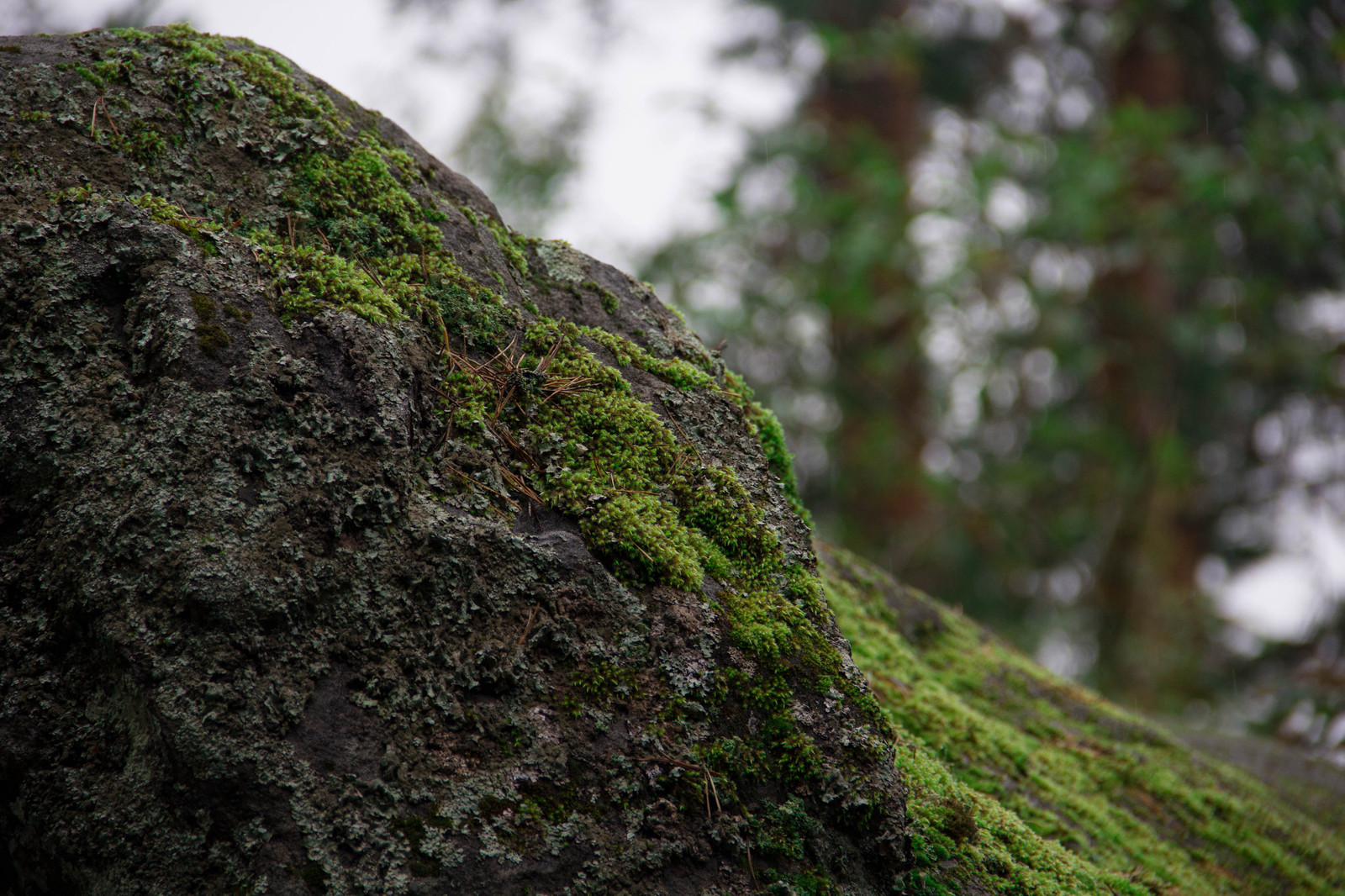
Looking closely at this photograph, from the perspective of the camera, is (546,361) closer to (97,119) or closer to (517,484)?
(517,484)

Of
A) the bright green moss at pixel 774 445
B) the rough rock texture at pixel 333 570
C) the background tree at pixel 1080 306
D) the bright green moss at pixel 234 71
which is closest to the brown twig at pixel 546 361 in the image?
the rough rock texture at pixel 333 570

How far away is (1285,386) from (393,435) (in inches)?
459

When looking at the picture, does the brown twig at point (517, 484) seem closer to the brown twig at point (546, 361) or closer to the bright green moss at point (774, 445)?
the brown twig at point (546, 361)

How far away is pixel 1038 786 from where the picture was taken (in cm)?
270

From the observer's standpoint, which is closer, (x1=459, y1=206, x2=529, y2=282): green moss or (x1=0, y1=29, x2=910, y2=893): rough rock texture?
(x1=0, y1=29, x2=910, y2=893): rough rock texture

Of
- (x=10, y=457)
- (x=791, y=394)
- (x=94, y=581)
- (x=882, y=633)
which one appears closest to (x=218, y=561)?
(x=94, y=581)

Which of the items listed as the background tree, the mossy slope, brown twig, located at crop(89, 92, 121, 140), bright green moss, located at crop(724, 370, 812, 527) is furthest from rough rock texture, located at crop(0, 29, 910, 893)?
the background tree

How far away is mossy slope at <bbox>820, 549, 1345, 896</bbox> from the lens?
2.06m

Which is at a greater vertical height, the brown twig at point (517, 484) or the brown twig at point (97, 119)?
the brown twig at point (97, 119)

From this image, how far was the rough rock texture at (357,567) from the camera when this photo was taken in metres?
1.47

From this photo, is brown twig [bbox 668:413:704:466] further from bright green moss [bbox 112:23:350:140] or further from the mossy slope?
bright green moss [bbox 112:23:350:140]

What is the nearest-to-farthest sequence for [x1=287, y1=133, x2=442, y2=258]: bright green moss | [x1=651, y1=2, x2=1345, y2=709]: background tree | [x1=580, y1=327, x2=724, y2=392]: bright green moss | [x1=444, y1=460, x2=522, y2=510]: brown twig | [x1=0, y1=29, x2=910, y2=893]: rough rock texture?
[x1=0, y1=29, x2=910, y2=893]: rough rock texture
[x1=444, y1=460, x2=522, y2=510]: brown twig
[x1=287, y1=133, x2=442, y2=258]: bright green moss
[x1=580, y1=327, x2=724, y2=392]: bright green moss
[x1=651, y1=2, x2=1345, y2=709]: background tree

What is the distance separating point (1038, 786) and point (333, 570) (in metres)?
2.35

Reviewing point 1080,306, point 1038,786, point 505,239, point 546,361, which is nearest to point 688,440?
point 546,361
